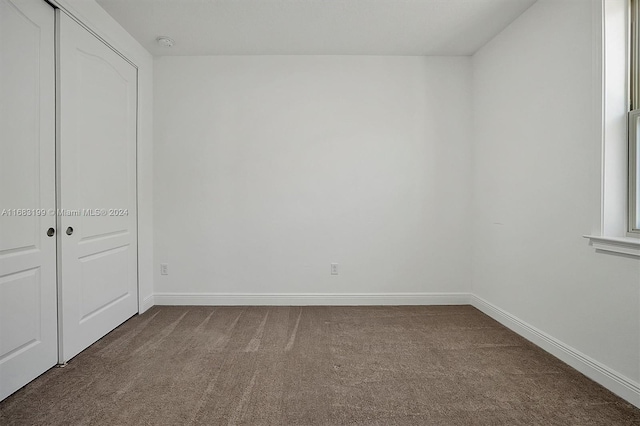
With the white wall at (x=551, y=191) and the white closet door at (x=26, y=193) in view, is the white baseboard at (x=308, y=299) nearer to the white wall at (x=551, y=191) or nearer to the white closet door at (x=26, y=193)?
the white wall at (x=551, y=191)

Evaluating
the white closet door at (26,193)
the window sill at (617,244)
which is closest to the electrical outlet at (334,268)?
the window sill at (617,244)

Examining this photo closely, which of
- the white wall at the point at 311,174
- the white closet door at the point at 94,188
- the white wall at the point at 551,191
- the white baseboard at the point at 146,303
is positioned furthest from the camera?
the white wall at the point at 311,174

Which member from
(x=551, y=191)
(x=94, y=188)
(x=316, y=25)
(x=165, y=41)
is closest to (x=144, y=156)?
(x=94, y=188)

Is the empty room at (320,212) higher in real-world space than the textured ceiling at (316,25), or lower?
lower

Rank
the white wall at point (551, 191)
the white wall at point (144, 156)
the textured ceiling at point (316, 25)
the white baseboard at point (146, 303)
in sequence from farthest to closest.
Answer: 1. the white baseboard at point (146, 303)
2. the white wall at point (144, 156)
3. the textured ceiling at point (316, 25)
4. the white wall at point (551, 191)

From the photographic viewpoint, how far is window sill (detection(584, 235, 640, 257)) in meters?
1.79

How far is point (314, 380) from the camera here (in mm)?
2059

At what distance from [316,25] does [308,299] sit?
8.69 feet

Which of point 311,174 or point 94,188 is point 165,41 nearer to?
point 94,188

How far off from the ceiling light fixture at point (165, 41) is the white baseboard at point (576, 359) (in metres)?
3.97

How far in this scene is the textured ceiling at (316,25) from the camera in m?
2.60

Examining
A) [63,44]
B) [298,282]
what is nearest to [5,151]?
[63,44]

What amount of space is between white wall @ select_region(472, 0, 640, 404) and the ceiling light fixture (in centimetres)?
306

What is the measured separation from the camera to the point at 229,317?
3.19 metres
